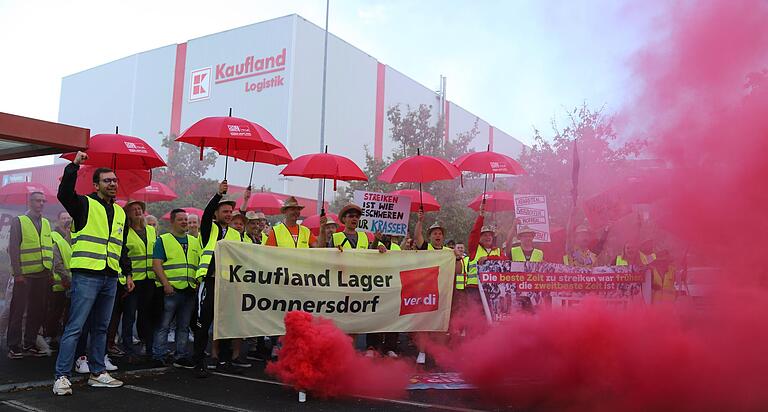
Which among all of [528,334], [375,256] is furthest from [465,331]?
[528,334]

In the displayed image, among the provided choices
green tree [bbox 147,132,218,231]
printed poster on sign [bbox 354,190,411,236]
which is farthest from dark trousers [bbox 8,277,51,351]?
green tree [bbox 147,132,218,231]

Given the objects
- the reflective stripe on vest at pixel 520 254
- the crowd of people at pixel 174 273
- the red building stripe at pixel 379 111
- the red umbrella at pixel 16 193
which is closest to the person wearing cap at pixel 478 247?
the crowd of people at pixel 174 273

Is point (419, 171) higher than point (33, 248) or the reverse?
higher

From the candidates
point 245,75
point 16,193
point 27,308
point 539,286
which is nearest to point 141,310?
point 27,308

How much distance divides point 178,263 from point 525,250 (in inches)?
182

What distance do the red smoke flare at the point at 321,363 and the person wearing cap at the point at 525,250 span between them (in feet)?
10.5

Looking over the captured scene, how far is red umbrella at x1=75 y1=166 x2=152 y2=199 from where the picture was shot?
333 inches

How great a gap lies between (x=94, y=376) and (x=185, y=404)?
4.01 ft

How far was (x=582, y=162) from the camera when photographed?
29.7 feet

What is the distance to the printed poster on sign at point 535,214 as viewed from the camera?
311 inches

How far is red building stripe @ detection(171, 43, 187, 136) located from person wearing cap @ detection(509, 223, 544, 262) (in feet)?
135

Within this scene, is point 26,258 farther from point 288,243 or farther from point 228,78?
point 228,78

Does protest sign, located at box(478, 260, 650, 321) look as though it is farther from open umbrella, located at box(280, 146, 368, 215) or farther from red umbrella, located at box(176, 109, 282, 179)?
red umbrella, located at box(176, 109, 282, 179)

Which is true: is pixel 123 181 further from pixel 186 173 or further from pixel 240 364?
pixel 186 173
